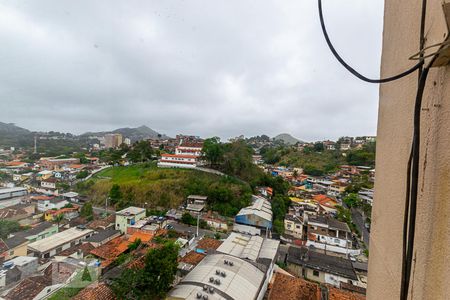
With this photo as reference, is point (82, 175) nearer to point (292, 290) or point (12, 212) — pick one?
point (12, 212)

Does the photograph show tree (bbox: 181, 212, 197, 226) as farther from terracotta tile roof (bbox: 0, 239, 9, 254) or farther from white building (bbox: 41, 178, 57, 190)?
white building (bbox: 41, 178, 57, 190)

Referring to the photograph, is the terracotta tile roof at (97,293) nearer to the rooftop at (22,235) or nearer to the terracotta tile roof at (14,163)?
the rooftop at (22,235)

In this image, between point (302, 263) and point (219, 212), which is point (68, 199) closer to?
point (219, 212)

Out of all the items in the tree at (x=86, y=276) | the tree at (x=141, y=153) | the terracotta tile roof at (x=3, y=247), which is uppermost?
the tree at (x=141, y=153)

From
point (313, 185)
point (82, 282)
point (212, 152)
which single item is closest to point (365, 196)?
point (313, 185)

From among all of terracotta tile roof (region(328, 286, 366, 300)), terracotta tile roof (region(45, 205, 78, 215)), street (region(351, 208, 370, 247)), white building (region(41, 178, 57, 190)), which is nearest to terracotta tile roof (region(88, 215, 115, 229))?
terracotta tile roof (region(45, 205, 78, 215))

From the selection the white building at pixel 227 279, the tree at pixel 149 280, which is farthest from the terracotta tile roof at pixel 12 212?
the white building at pixel 227 279
